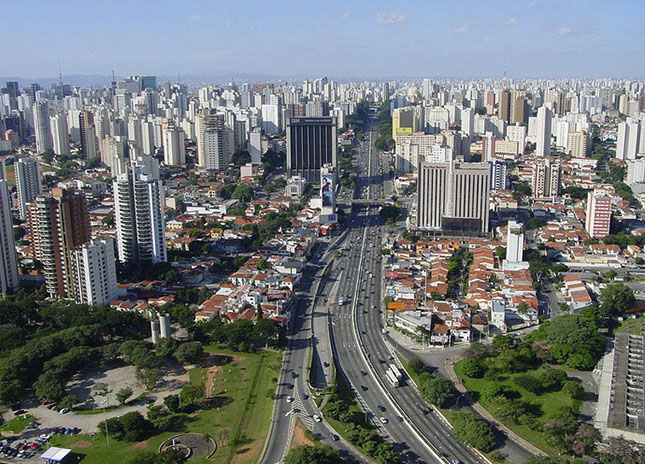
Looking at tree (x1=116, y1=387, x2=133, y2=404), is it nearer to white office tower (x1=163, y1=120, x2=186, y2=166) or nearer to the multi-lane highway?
the multi-lane highway

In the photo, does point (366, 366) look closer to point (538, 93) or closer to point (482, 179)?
point (482, 179)

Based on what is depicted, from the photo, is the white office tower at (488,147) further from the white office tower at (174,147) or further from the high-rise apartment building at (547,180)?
the white office tower at (174,147)

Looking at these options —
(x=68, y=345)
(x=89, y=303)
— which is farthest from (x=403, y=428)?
(x=89, y=303)

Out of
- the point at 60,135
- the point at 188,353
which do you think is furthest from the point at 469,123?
the point at 188,353

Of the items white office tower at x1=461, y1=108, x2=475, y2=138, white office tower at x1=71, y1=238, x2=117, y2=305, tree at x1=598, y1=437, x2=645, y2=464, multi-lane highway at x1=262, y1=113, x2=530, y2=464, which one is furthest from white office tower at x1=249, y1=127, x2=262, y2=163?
tree at x1=598, y1=437, x2=645, y2=464

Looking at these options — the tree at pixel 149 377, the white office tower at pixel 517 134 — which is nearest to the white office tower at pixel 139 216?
the tree at pixel 149 377

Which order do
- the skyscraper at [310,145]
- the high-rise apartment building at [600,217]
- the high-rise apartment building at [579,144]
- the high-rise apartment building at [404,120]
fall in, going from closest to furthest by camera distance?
the high-rise apartment building at [600,217]
the skyscraper at [310,145]
the high-rise apartment building at [579,144]
the high-rise apartment building at [404,120]

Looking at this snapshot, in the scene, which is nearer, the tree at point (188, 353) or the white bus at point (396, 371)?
the white bus at point (396, 371)
